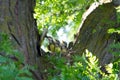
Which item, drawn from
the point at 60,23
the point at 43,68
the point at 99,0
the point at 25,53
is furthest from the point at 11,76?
the point at 60,23

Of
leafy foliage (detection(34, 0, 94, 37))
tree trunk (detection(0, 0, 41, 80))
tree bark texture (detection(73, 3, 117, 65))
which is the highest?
leafy foliage (detection(34, 0, 94, 37))

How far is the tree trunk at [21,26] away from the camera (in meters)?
2.39

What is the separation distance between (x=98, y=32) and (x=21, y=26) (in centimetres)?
109

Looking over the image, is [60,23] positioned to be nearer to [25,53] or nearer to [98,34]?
[98,34]

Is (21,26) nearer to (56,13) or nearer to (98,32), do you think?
(98,32)

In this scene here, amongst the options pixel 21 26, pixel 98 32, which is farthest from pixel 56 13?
pixel 21 26

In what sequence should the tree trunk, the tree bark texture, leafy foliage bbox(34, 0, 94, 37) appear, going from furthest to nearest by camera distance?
leafy foliage bbox(34, 0, 94, 37), the tree bark texture, the tree trunk

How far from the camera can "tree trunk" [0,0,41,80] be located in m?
2.39

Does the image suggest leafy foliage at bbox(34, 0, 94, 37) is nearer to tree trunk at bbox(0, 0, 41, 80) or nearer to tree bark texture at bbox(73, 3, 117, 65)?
tree bark texture at bbox(73, 3, 117, 65)

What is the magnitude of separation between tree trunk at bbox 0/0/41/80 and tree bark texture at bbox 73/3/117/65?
79 centimetres

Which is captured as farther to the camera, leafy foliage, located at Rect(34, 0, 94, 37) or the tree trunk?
leafy foliage, located at Rect(34, 0, 94, 37)

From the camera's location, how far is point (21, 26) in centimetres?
254

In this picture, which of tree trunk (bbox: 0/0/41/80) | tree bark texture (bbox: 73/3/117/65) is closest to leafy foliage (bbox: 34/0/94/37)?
tree bark texture (bbox: 73/3/117/65)

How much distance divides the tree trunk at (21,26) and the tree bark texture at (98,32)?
2.60 ft
